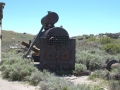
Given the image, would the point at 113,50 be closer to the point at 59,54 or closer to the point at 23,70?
the point at 59,54

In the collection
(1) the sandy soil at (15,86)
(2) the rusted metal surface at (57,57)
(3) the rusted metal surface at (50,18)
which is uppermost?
(3) the rusted metal surface at (50,18)

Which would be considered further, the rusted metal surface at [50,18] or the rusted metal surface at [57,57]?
the rusted metal surface at [50,18]

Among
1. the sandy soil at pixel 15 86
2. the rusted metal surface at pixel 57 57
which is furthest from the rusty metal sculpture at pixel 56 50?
the sandy soil at pixel 15 86

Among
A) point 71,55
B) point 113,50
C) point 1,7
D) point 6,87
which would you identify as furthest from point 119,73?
point 113,50

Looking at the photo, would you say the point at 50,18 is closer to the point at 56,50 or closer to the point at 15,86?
the point at 56,50

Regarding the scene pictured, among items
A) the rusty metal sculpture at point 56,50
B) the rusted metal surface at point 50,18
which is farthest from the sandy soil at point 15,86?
the rusted metal surface at point 50,18

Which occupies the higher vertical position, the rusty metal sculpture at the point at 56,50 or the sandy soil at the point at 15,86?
the rusty metal sculpture at the point at 56,50

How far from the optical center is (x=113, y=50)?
22.4 meters

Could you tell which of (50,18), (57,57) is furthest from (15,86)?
(50,18)

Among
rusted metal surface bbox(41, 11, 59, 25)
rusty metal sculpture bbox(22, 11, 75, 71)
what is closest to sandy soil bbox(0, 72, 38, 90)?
rusty metal sculpture bbox(22, 11, 75, 71)

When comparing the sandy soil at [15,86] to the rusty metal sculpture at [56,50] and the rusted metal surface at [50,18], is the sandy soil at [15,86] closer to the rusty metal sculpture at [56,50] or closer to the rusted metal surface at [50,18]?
the rusty metal sculpture at [56,50]

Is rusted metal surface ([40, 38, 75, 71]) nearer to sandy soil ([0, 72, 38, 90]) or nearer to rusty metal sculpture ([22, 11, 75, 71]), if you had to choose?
rusty metal sculpture ([22, 11, 75, 71])

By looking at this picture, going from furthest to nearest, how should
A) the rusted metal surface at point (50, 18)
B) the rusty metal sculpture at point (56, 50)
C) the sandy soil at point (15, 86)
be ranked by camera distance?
1. the rusted metal surface at point (50, 18)
2. the rusty metal sculpture at point (56, 50)
3. the sandy soil at point (15, 86)

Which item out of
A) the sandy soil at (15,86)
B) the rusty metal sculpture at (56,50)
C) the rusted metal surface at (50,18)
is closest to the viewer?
the sandy soil at (15,86)
